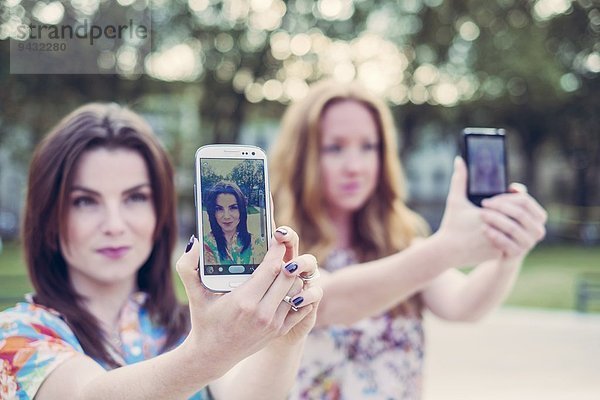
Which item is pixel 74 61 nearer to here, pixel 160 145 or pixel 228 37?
pixel 160 145

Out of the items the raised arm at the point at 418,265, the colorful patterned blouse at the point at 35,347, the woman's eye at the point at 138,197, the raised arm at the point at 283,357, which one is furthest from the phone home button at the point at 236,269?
the raised arm at the point at 418,265

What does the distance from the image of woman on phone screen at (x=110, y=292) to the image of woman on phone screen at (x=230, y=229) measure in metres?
0.09

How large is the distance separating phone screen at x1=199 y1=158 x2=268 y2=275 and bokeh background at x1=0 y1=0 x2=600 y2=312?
12.2 m

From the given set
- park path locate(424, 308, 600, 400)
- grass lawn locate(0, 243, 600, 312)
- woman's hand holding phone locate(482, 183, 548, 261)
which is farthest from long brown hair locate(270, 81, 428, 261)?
grass lawn locate(0, 243, 600, 312)

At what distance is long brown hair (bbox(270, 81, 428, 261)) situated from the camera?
2.83m

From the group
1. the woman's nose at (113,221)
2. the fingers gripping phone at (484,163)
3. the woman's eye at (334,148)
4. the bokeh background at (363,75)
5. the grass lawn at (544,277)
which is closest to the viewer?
the woman's nose at (113,221)

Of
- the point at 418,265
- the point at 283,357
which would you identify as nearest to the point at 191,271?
the point at 283,357

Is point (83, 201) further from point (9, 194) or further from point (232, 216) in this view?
point (9, 194)

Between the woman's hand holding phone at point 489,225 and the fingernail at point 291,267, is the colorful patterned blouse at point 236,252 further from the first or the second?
the woman's hand holding phone at point 489,225

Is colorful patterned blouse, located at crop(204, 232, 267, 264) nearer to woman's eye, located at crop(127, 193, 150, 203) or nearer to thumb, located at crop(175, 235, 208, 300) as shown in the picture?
thumb, located at crop(175, 235, 208, 300)

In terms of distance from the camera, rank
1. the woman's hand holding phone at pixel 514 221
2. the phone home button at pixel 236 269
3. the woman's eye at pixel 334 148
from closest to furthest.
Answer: the phone home button at pixel 236 269
the woman's hand holding phone at pixel 514 221
the woman's eye at pixel 334 148

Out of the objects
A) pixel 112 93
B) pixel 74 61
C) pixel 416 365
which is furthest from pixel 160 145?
pixel 112 93

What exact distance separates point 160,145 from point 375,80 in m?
19.9

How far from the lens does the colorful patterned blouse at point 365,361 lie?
2643mm
